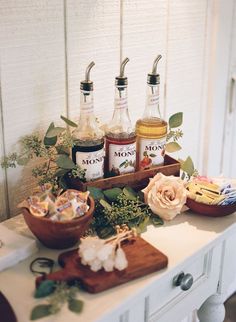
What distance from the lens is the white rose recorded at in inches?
46.9

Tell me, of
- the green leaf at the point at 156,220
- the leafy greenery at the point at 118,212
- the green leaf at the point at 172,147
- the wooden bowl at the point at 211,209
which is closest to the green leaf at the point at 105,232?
the leafy greenery at the point at 118,212

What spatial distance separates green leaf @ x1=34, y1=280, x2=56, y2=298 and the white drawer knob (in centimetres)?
33

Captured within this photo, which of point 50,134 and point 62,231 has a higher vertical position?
point 50,134

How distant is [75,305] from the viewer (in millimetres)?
933

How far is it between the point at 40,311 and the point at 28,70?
21.7 inches

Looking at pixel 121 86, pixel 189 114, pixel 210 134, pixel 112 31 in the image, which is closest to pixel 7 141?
pixel 121 86

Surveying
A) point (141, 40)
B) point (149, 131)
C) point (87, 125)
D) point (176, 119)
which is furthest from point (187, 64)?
point (87, 125)

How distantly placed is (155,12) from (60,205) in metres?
0.69

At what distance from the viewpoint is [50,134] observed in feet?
4.02

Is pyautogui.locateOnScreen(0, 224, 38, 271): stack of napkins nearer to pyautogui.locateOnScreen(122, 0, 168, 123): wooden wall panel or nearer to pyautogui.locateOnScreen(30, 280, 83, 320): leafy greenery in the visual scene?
pyautogui.locateOnScreen(30, 280, 83, 320): leafy greenery

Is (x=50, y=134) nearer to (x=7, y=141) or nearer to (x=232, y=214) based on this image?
(x=7, y=141)

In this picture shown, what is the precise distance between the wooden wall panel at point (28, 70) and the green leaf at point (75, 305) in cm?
41

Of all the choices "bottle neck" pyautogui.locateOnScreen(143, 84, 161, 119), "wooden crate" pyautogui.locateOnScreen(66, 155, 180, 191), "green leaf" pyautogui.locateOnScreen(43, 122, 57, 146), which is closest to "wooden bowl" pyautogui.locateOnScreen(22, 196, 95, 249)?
"wooden crate" pyautogui.locateOnScreen(66, 155, 180, 191)

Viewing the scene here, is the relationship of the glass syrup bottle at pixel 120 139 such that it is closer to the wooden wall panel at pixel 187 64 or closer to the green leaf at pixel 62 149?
the green leaf at pixel 62 149
